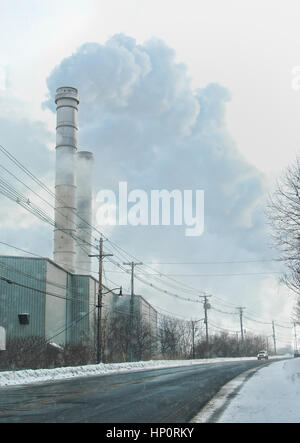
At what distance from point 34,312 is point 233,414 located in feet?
131

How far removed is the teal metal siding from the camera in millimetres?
46969

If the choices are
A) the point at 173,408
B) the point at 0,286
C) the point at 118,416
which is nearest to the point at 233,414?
the point at 173,408

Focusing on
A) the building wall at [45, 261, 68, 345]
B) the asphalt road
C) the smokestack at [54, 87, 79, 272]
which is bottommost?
the asphalt road

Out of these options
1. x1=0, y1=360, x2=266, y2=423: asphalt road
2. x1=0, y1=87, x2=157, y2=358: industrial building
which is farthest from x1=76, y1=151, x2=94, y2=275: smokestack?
x1=0, y1=360, x2=266, y2=423: asphalt road

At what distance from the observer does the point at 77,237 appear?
5950 cm

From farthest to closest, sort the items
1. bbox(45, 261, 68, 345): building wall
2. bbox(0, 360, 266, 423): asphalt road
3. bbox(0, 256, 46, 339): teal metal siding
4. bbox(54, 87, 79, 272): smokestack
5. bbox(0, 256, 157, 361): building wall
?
bbox(54, 87, 79, 272): smokestack
bbox(45, 261, 68, 345): building wall
bbox(0, 256, 157, 361): building wall
bbox(0, 256, 46, 339): teal metal siding
bbox(0, 360, 266, 423): asphalt road

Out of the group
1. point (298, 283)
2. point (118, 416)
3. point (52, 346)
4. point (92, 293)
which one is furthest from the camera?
point (92, 293)

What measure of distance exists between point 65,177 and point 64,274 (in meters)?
11.6

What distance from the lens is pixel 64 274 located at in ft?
175

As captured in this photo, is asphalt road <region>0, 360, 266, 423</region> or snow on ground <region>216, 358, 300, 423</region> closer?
snow on ground <region>216, 358, 300, 423</region>

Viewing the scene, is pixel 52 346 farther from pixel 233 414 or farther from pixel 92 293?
pixel 233 414

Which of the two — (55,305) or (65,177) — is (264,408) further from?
(65,177)

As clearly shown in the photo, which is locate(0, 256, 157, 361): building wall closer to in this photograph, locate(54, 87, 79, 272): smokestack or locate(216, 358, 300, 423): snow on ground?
locate(54, 87, 79, 272): smokestack

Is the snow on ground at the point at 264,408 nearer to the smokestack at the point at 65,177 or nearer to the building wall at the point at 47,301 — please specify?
the building wall at the point at 47,301
